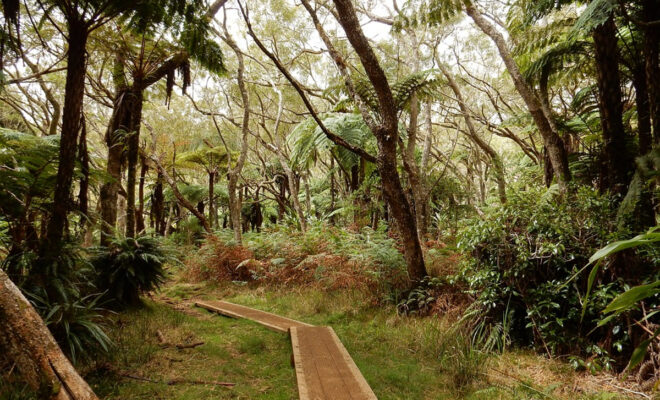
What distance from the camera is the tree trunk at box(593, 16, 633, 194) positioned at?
3473 millimetres

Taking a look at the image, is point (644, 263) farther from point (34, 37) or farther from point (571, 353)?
point (34, 37)

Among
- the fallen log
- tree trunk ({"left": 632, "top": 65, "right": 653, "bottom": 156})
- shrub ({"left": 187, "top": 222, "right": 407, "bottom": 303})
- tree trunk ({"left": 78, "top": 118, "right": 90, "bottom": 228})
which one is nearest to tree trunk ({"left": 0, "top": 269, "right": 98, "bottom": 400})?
the fallen log

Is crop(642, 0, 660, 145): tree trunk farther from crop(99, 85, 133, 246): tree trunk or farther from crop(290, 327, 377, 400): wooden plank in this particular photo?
crop(99, 85, 133, 246): tree trunk

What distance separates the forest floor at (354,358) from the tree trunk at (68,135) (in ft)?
4.17

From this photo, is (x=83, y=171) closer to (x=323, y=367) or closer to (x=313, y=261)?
(x=323, y=367)

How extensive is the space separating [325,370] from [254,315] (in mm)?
2402

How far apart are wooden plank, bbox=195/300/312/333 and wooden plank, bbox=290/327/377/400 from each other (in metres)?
0.59

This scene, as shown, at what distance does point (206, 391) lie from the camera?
3.05 meters

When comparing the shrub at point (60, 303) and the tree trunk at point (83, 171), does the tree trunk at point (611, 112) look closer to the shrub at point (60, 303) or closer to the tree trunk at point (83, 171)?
the shrub at point (60, 303)

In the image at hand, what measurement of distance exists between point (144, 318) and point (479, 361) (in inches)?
166

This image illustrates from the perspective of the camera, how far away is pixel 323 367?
11.0ft

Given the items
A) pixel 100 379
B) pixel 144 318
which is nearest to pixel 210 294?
pixel 144 318

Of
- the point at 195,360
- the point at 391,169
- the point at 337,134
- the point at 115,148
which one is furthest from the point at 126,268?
the point at 337,134

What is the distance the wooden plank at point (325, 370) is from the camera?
2846 millimetres
